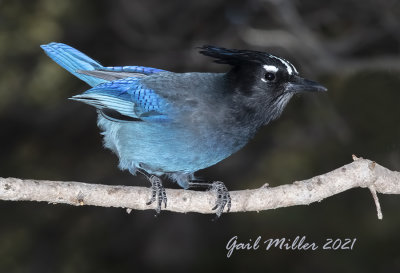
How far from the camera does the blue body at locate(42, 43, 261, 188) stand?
4504 millimetres

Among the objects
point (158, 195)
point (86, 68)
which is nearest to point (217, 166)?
point (86, 68)

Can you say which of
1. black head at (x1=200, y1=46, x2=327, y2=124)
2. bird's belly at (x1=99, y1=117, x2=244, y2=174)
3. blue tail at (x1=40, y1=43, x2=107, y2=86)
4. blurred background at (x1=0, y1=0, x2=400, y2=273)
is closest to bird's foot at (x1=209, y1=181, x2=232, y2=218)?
bird's belly at (x1=99, y1=117, x2=244, y2=174)

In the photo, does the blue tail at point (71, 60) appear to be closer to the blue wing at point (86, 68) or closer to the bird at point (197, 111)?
the blue wing at point (86, 68)

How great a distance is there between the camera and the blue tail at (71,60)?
207 inches

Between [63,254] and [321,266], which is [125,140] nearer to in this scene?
[63,254]

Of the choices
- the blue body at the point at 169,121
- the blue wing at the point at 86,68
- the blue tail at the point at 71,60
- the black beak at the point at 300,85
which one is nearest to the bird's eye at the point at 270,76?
the black beak at the point at 300,85

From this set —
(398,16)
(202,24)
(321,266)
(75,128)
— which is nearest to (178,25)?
(202,24)

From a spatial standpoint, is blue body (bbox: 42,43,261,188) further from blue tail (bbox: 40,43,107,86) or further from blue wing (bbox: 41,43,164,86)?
blue tail (bbox: 40,43,107,86)

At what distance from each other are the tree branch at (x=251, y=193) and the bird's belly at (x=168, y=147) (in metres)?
0.31

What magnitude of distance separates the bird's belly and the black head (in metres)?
0.30

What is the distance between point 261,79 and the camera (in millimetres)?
4473

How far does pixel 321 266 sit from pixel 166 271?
1557 mm

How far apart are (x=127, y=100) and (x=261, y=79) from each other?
3.30 feet

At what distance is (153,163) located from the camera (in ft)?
15.3
